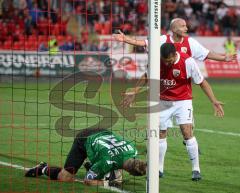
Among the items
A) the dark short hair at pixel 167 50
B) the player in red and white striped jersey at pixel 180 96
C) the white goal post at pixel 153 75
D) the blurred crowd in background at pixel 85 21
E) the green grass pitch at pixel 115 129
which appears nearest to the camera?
the white goal post at pixel 153 75

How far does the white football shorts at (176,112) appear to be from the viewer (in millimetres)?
9914

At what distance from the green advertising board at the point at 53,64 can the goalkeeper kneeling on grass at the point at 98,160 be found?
51.4ft

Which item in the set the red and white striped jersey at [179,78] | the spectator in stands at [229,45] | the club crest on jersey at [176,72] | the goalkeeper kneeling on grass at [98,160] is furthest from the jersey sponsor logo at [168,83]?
the spectator in stands at [229,45]

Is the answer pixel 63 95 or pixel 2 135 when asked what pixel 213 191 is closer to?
pixel 2 135

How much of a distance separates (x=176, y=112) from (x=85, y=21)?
501 inches

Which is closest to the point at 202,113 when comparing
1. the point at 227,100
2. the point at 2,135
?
the point at 227,100

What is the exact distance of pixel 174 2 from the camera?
32.8 m

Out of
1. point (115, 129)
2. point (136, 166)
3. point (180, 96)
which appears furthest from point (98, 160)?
point (115, 129)

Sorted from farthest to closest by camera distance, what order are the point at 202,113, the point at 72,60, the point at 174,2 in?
the point at 174,2, the point at 72,60, the point at 202,113

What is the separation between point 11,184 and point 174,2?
81.2ft

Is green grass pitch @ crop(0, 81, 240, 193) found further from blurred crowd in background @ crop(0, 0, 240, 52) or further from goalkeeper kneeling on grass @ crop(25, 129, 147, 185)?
blurred crowd in background @ crop(0, 0, 240, 52)

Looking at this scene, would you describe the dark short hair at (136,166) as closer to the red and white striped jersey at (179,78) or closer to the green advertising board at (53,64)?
the red and white striped jersey at (179,78)

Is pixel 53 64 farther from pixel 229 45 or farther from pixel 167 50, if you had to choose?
pixel 167 50

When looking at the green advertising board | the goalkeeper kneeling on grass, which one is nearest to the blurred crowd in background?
the green advertising board
